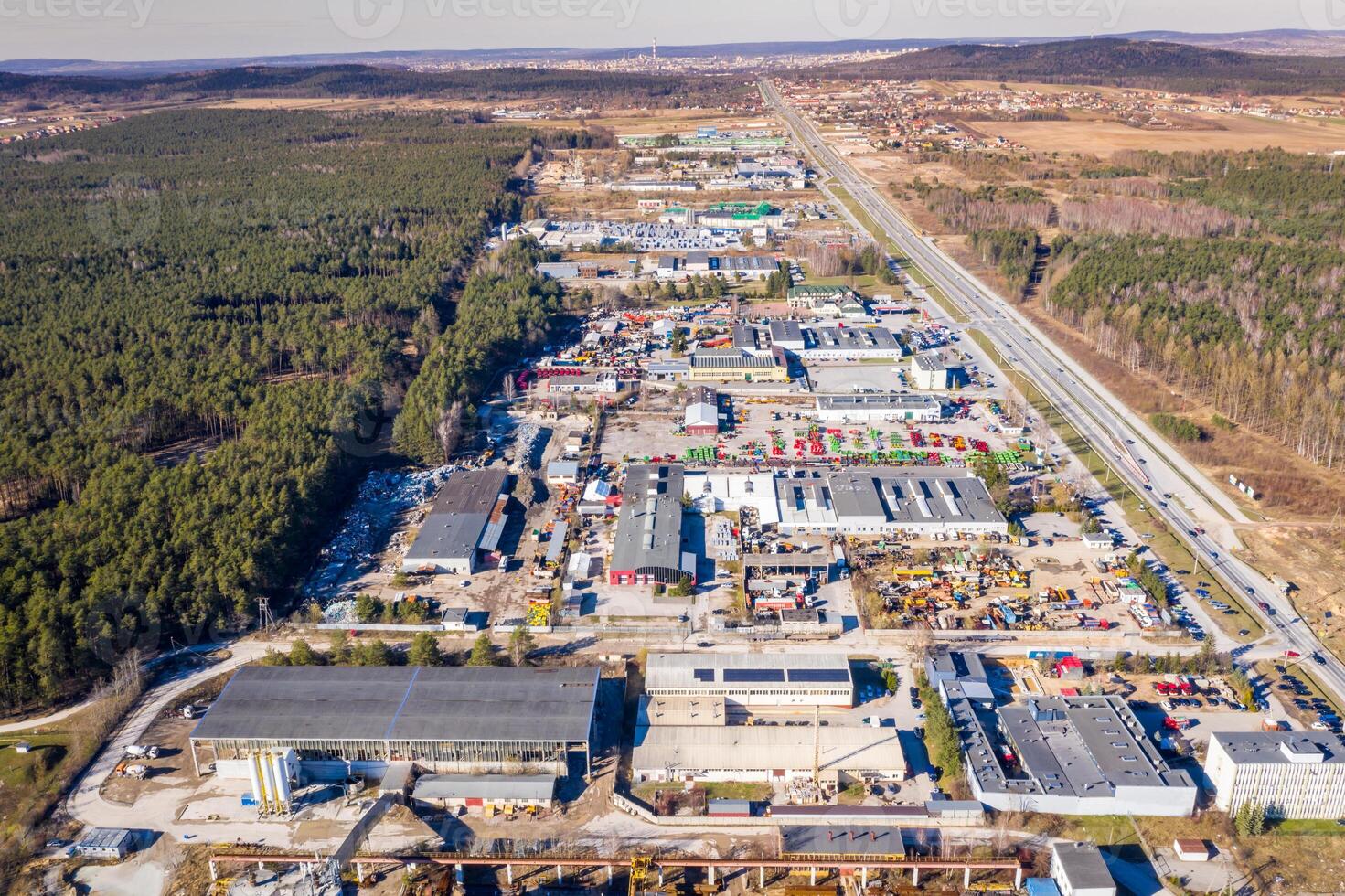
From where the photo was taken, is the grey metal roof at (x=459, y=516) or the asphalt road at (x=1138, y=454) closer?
the asphalt road at (x=1138, y=454)

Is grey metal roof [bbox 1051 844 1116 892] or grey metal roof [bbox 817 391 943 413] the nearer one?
grey metal roof [bbox 1051 844 1116 892]

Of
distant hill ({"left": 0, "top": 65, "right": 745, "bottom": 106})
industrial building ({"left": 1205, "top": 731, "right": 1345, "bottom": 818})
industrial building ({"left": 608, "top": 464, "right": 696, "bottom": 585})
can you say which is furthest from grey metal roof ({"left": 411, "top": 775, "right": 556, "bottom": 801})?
distant hill ({"left": 0, "top": 65, "right": 745, "bottom": 106})

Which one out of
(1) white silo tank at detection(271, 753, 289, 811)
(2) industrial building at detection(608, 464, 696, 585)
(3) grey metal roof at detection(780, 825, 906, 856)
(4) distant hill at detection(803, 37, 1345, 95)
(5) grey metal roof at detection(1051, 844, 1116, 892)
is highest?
(4) distant hill at detection(803, 37, 1345, 95)

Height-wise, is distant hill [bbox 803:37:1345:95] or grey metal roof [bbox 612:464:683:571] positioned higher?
distant hill [bbox 803:37:1345:95]

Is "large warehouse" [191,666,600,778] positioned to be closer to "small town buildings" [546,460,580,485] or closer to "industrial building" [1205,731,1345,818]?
"small town buildings" [546,460,580,485]

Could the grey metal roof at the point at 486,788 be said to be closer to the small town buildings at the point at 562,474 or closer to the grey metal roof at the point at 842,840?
the grey metal roof at the point at 842,840

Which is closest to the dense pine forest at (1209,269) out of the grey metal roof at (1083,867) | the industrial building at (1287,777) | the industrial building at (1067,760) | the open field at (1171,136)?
the open field at (1171,136)
